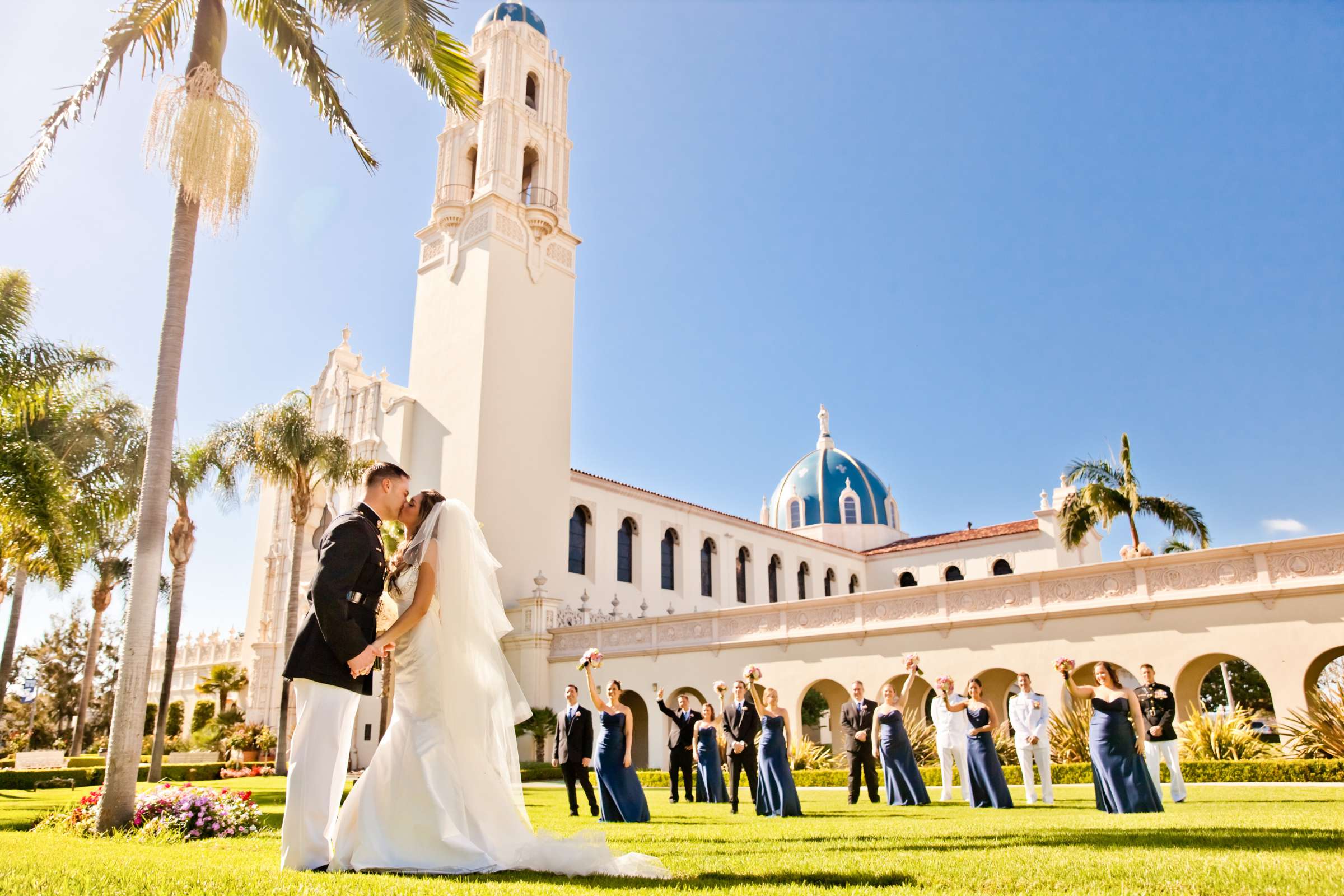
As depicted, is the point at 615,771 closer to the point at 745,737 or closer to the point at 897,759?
the point at 745,737

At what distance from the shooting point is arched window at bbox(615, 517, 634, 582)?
39812 millimetres

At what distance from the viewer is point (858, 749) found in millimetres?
13883

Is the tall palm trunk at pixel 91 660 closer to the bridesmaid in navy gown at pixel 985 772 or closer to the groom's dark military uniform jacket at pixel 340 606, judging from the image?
the bridesmaid in navy gown at pixel 985 772

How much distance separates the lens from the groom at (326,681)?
17.3 feet

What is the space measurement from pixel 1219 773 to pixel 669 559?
28.1 meters

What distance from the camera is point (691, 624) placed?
Result: 27.7 meters

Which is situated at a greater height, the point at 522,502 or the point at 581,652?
the point at 522,502

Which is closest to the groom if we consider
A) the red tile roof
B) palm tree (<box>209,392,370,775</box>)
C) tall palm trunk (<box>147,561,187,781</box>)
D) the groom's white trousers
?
the groom's white trousers

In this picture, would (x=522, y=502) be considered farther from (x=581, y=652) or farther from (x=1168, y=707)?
(x=1168, y=707)

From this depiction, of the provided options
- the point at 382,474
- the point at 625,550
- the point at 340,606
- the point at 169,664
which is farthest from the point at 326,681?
the point at 625,550

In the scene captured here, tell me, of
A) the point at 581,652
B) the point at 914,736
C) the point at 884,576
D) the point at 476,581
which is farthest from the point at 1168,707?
the point at 884,576

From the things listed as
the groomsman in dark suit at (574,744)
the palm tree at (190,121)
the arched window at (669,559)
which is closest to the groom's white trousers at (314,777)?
the palm tree at (190,121)

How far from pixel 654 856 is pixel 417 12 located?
10.4 meters

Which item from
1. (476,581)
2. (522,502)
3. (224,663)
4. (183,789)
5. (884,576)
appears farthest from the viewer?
(884,576)
